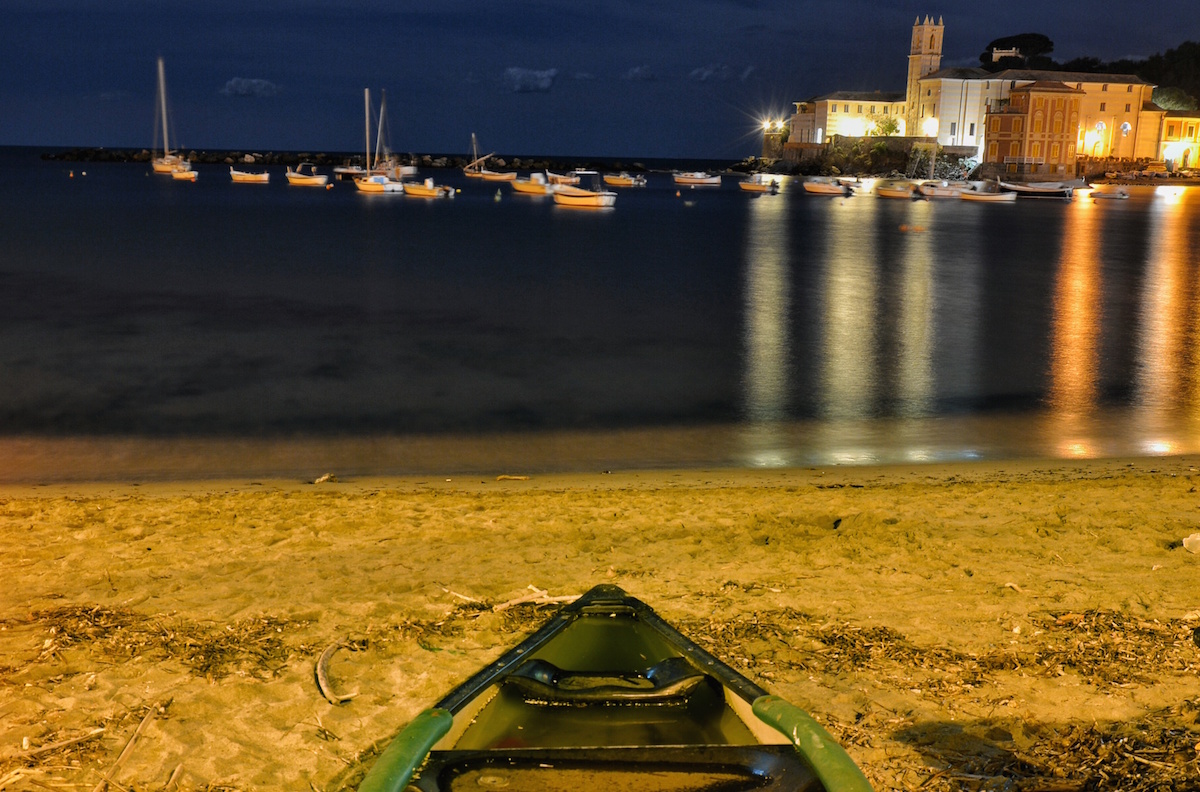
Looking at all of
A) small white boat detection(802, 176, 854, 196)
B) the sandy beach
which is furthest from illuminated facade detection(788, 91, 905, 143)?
the sandy beach

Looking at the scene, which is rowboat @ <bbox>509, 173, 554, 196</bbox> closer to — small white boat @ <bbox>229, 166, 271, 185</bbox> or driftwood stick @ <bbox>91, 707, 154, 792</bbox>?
small white boat @ <bbox>229, 166, 271, 185</bbox>

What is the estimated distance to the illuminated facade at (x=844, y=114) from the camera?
4464 inches

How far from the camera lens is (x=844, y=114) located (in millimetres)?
118375

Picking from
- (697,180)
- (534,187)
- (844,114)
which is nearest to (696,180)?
(697,180)

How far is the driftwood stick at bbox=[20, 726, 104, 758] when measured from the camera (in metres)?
3.87

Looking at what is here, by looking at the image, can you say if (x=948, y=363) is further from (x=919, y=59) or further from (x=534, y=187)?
(x=919, y=59)

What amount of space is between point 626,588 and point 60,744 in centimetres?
295

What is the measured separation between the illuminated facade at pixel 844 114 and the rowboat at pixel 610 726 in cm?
11635

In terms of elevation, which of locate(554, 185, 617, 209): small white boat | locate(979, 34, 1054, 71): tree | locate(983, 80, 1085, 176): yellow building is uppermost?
locate(979, 34, 1054, 71): tree

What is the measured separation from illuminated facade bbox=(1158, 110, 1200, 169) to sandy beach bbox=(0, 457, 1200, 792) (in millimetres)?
115487

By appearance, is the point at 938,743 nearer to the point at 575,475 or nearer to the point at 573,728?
the point at 573,728

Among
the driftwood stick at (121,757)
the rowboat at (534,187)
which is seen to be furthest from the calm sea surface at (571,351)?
the rowboat at (534,187)

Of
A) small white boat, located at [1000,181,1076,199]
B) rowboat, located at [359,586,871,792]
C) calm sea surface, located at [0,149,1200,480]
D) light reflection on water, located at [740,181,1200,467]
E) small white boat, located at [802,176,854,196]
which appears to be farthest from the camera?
small white boat, located at [802,176,854,196]

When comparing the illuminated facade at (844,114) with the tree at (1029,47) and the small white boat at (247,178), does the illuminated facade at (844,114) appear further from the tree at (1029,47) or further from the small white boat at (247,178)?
the small white boat at (247,178)
